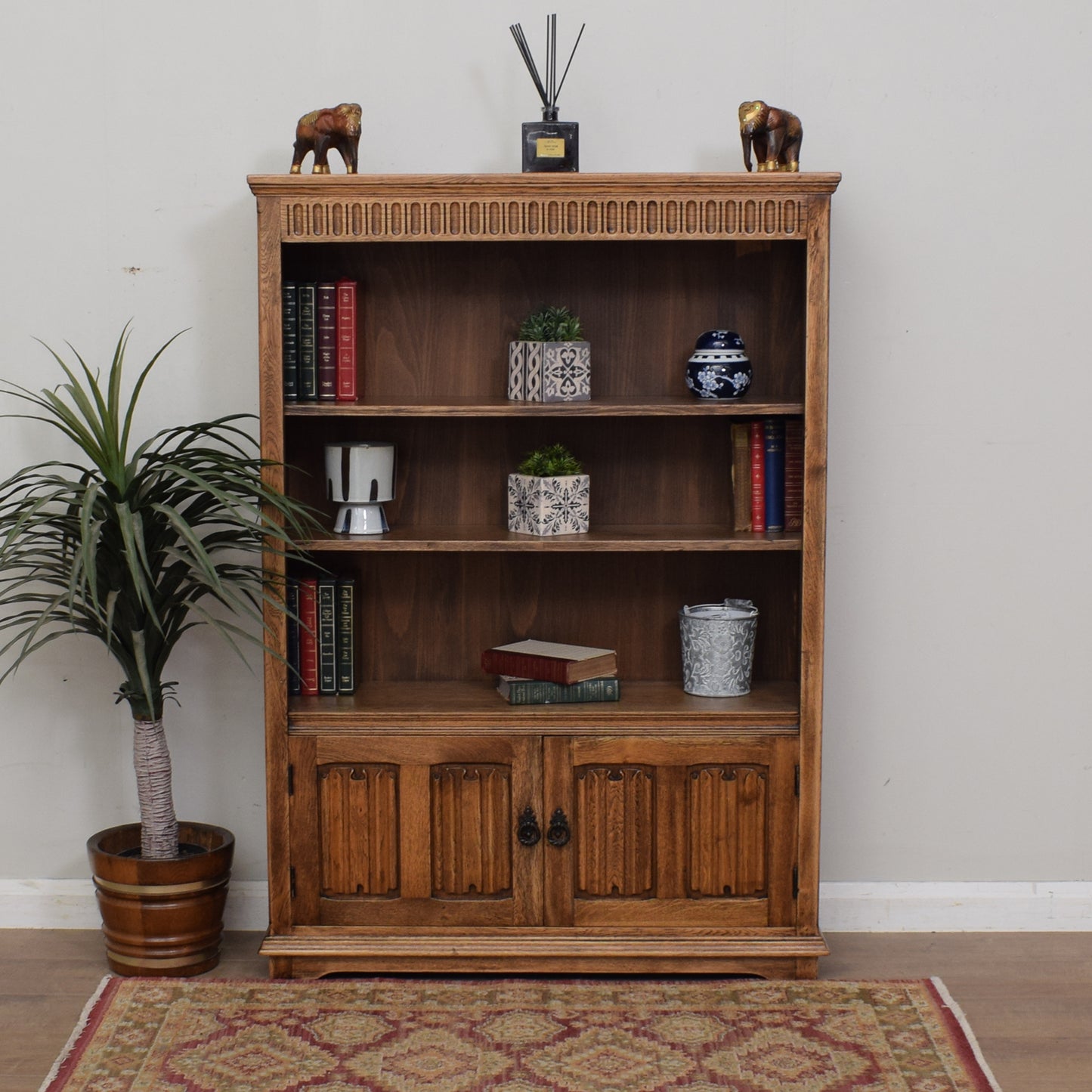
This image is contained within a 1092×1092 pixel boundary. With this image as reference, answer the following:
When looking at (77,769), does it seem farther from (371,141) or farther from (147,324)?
(371,141)

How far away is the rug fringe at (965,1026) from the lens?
237 cm

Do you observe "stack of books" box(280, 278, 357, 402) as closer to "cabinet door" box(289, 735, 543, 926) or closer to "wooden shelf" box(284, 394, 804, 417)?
"wooden shelf" box(284, 394, 804, 417)

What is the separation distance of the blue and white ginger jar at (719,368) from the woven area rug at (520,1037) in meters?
1.33

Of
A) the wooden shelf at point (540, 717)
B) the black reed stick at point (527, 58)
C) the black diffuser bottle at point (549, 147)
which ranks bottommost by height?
the wooden shelf at point (540, 717)

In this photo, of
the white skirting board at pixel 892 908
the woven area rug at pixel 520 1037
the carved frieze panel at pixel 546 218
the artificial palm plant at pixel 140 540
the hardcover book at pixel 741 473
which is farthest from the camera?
the white skirting board at pixel 892 908

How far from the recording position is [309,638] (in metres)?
2.87

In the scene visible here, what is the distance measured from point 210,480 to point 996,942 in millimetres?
2180

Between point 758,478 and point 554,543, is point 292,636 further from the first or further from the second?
point 758,478

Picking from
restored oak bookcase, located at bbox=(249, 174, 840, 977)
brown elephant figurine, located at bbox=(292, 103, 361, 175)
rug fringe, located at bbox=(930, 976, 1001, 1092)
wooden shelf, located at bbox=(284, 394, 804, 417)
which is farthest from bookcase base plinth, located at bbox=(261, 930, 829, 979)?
brown elephant figurine, located at bbox=(292, 103, 361, 175)

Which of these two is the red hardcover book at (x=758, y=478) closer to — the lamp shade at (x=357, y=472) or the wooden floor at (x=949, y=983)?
the lamp shade at (x=357, y=472)

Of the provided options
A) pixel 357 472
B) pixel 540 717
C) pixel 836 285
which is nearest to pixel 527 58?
pixel 836 285

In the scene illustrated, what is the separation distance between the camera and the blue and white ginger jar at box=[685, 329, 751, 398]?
2.80 metres

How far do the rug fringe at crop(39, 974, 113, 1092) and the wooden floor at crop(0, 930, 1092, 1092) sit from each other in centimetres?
2

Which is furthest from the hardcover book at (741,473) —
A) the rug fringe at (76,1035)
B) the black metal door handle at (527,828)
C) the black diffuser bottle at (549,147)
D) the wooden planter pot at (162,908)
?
the rug fringe at (76,1035)
